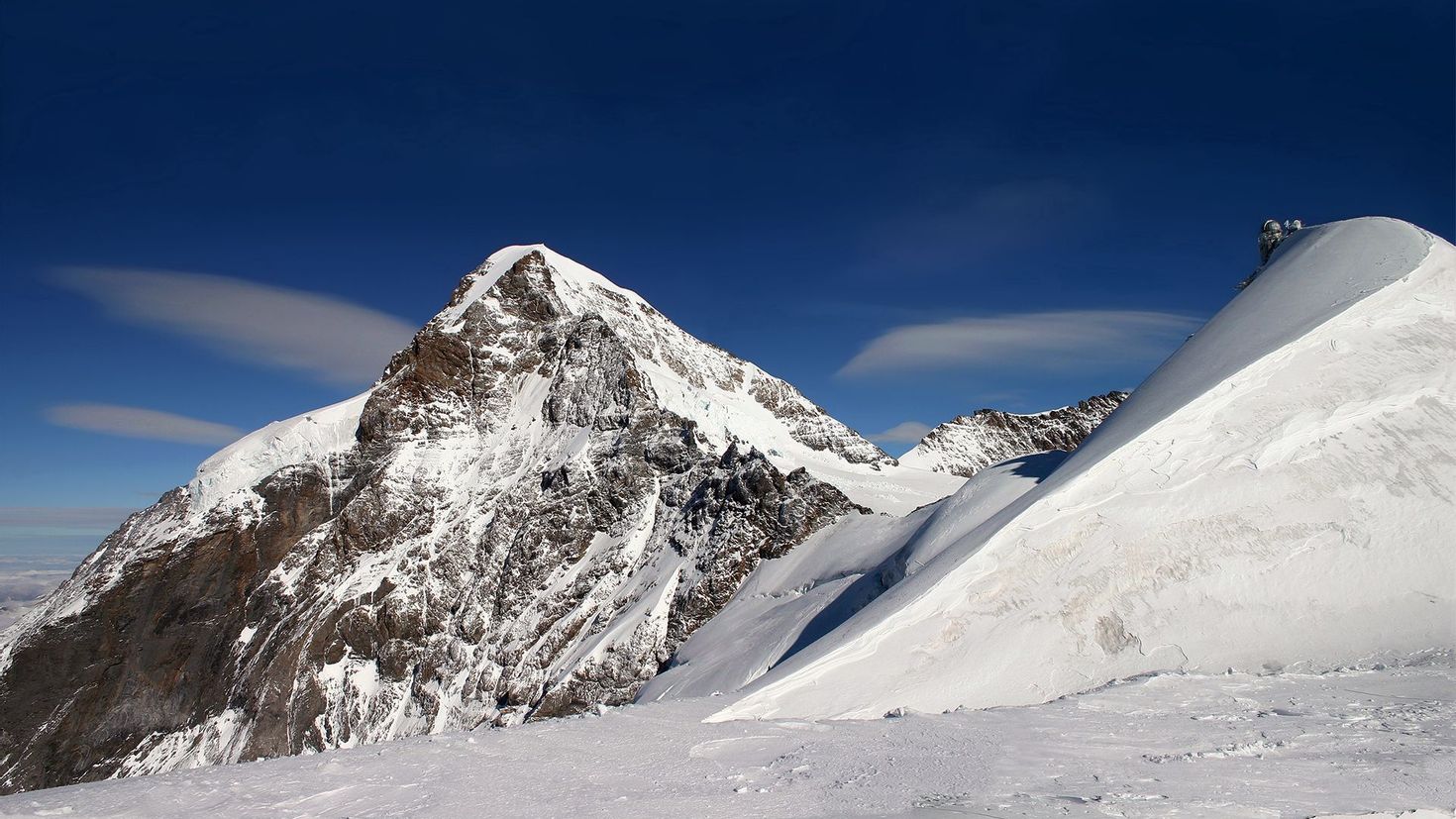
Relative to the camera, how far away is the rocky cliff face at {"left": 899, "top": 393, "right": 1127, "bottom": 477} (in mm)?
59719

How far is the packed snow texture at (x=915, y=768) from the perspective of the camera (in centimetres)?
447

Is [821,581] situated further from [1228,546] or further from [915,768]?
[915,768]

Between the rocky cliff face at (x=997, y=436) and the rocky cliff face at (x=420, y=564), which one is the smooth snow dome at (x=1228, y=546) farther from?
the rocky cliff face at (x=997, y=436)

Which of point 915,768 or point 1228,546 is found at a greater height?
point 1228,546

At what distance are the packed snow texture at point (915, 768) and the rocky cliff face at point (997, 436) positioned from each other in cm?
5165

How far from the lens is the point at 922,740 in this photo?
20.3 feet

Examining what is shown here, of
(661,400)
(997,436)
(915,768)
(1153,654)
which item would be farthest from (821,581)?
(997,436)

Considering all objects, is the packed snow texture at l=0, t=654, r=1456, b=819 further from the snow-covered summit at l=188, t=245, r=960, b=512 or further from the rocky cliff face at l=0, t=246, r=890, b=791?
the snow-covered summit at l=188, t=245, r=960, b=512

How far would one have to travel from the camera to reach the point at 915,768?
536 centimetres

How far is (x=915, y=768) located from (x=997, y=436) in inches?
2610

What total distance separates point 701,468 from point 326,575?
2017cm

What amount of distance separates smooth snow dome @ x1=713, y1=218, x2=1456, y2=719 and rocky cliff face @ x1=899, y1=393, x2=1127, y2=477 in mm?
47099

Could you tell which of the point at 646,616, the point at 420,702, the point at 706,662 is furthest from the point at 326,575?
the point at 706,662

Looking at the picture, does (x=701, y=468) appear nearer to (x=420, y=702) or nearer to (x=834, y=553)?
(x=834, y=553)
